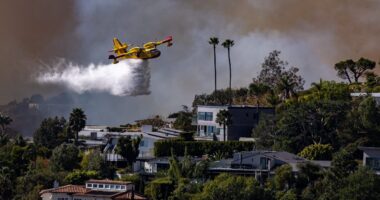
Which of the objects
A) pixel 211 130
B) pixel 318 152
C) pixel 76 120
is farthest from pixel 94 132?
pixel 318 152

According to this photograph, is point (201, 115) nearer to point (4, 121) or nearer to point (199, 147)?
point (199, 147)

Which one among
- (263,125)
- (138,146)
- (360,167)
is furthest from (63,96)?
(360,167)

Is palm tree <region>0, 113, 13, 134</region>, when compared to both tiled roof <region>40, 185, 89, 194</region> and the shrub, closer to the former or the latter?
tiled roof <region>40, 185, 89, 194</region>

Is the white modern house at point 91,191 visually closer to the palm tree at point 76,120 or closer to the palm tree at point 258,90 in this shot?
the palm tree at point 76,120

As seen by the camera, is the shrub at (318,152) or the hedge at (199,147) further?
the hedge at (199,147)

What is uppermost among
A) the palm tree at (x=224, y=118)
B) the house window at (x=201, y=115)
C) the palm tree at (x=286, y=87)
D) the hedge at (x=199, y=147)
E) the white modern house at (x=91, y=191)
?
the palm tree at (x=286, y=87)

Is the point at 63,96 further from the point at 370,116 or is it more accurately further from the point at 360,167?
the point at 360,167

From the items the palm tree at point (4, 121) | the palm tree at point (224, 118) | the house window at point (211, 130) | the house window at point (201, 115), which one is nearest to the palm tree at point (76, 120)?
the house window at point (201, 115)

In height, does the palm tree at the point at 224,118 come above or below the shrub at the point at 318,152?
above
